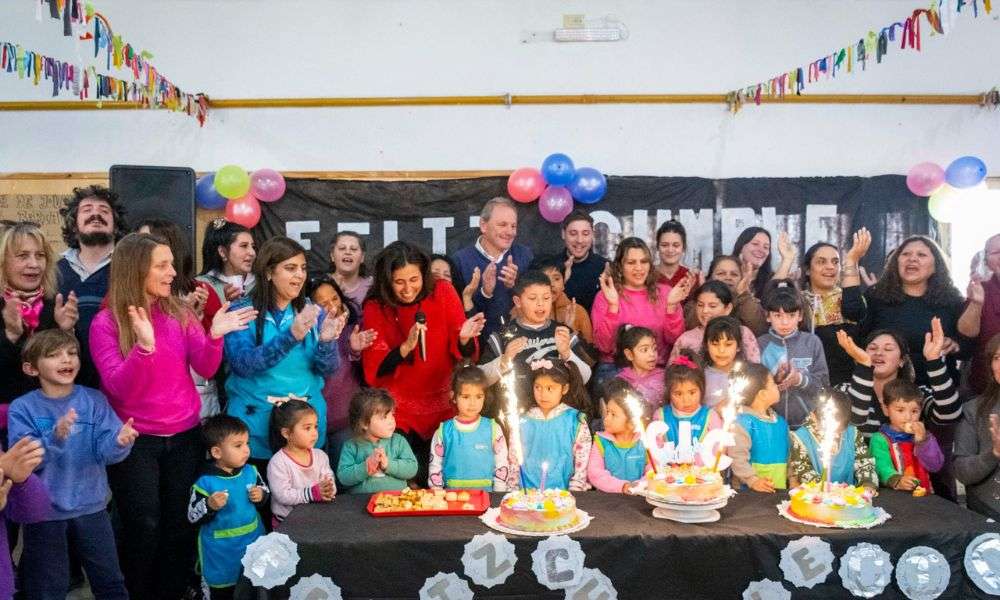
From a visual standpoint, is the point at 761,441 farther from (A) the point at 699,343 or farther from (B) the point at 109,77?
(B) the point at 109,77

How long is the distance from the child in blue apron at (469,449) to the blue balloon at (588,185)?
2.28 m

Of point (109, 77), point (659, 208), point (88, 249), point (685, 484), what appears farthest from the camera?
point (659, 208)

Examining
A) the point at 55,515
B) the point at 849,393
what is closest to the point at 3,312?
the point at 55,515

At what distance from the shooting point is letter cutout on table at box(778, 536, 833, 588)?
8.69 ft

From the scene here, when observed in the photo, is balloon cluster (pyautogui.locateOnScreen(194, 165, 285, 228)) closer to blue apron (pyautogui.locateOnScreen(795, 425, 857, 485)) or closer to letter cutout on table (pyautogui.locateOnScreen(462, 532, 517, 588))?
letter cutout on table (pyautogui.locateOnScreen(462, 532, 517, 588))

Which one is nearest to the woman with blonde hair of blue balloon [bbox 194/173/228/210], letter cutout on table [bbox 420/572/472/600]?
letter cutout on table [bbox 420/572/472/600]

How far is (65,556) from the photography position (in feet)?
9.83

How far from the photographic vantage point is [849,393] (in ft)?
13.1

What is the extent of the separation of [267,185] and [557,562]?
3.73 metres

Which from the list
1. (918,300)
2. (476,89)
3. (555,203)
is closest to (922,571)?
(918,300)

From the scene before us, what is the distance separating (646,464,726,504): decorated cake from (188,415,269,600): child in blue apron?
1631mm

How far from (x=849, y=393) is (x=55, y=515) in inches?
139

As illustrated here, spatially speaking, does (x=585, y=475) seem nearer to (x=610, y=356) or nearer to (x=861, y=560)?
(x=610, y=356)

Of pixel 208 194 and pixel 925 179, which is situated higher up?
pixel 925 179
